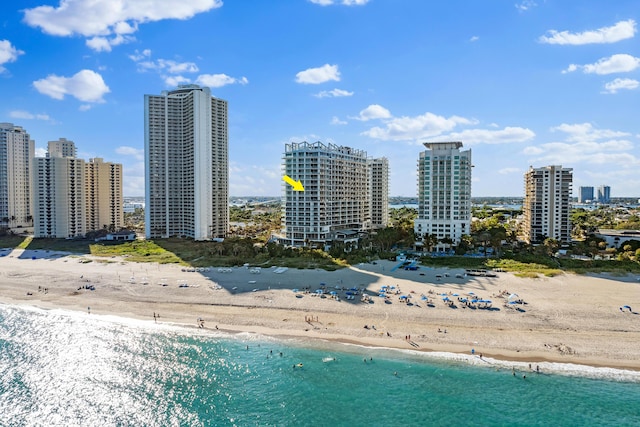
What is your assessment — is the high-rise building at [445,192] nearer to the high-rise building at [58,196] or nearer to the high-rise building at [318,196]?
the high-rise building at [318,196]

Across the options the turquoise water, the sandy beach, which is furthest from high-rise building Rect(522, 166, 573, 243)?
the turquoise water

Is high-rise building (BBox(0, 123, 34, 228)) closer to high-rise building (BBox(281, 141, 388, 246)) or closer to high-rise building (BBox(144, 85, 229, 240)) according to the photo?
high-rise building (BBox(144, 85, 229, 240))

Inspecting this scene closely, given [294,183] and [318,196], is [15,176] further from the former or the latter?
[318,196]

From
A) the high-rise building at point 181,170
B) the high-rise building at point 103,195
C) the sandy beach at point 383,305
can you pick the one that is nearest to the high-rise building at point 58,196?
the high-rise building at point 103,195

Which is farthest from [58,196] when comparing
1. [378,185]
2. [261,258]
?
[378,185]

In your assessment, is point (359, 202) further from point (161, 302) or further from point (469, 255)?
point (161, 302)
